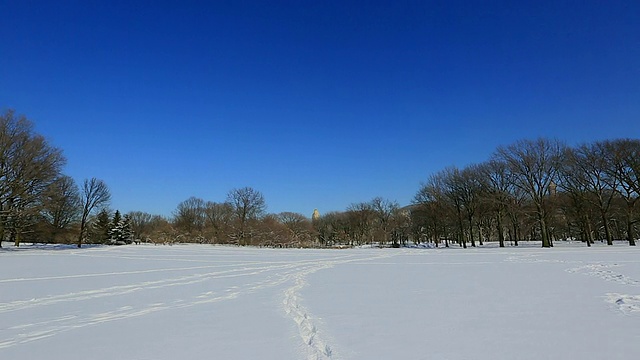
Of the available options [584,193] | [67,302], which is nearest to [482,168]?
[584,193]

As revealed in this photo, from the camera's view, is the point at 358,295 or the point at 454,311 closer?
the point at 454,311

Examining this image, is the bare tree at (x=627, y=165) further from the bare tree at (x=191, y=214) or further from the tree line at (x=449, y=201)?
the bare tree at (x=191, y=214)

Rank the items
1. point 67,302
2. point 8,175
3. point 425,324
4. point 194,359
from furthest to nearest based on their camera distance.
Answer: point 8,175 → point 67,302 → point 425,324 → point 194,359

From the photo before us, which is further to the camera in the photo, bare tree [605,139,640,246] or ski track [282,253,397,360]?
bare tree [605,139,640,246]

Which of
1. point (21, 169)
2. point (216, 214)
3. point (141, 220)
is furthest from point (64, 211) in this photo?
point (141, 220)

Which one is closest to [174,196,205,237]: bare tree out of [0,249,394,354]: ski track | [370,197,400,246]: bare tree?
[370,197,400,246]: bare tree

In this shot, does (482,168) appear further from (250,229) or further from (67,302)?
(67,302)

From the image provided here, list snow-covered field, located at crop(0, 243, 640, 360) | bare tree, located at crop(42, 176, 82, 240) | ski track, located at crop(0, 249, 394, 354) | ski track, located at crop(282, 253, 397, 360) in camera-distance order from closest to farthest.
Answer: ski track, located at crop(282, 253, 397, 360), snow-covered field, located at crop(0, 243, 640, 360), ski track, located at crop(0, 249, 394, 354), bare tree, located at crop(42, 176, 82, 240)

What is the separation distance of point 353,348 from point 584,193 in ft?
161

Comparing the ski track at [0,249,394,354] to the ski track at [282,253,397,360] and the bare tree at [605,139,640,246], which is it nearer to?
the ski track at [282,253,397,360]

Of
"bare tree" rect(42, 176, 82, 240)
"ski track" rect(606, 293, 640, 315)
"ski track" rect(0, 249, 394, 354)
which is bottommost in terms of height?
"ski track" rect(0, 249, 394, 354)

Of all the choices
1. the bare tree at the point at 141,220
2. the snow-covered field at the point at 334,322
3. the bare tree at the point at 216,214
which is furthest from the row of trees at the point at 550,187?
the bare tree at the point at 141,220

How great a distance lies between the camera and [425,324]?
606cm

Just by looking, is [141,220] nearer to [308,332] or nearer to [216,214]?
[216,214]
